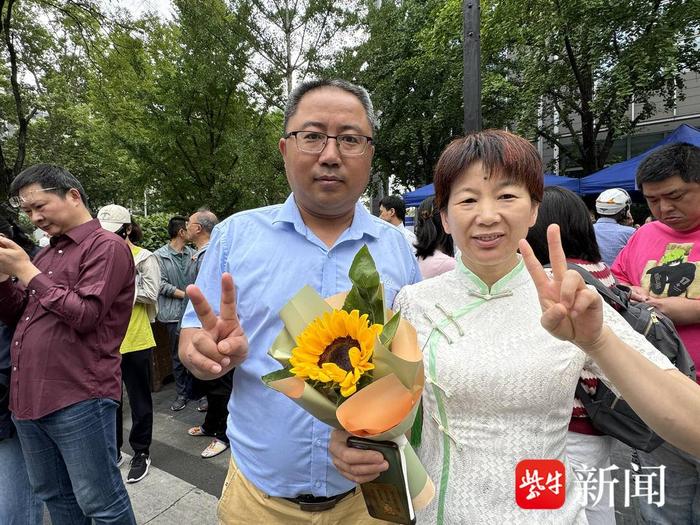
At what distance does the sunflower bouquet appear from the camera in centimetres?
101

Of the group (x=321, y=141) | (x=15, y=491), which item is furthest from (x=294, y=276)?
(x=15, y=491)

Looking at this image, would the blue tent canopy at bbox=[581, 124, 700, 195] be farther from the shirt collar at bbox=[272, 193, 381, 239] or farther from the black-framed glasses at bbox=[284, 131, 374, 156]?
the black-framed glasses at bbox=[284, 131, 374, 156]

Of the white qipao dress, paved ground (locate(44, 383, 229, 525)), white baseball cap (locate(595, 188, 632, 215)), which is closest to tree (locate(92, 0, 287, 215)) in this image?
paved ground (locate(44, 383, 229, 525))

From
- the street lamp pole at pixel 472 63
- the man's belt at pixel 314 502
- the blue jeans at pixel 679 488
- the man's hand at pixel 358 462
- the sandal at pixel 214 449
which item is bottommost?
the sandal at pixel 214 449

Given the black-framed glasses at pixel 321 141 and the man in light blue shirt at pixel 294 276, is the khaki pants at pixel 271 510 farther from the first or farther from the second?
the black-framed glasses at pixel 321 141

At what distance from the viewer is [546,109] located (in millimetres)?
11609

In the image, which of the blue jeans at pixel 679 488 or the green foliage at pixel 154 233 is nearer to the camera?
the blue jeans at pixel 679 488

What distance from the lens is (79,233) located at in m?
2.30

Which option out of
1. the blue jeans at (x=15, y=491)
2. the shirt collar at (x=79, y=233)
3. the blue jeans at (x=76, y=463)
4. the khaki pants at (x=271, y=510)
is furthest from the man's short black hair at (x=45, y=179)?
the khaki pants at (x=271, y=510)

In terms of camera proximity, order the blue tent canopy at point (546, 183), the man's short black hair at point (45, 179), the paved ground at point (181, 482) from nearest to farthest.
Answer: the man's short black hair at point (45, 179) → the paved ground at point (181, 482) → the blue tent canopy at point (546, 183)

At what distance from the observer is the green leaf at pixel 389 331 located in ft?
3.41

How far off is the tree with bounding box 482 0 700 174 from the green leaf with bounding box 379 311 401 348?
31.2 feet

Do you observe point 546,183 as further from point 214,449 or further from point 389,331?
point 389,331

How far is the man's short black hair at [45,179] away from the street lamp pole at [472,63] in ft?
10.3
